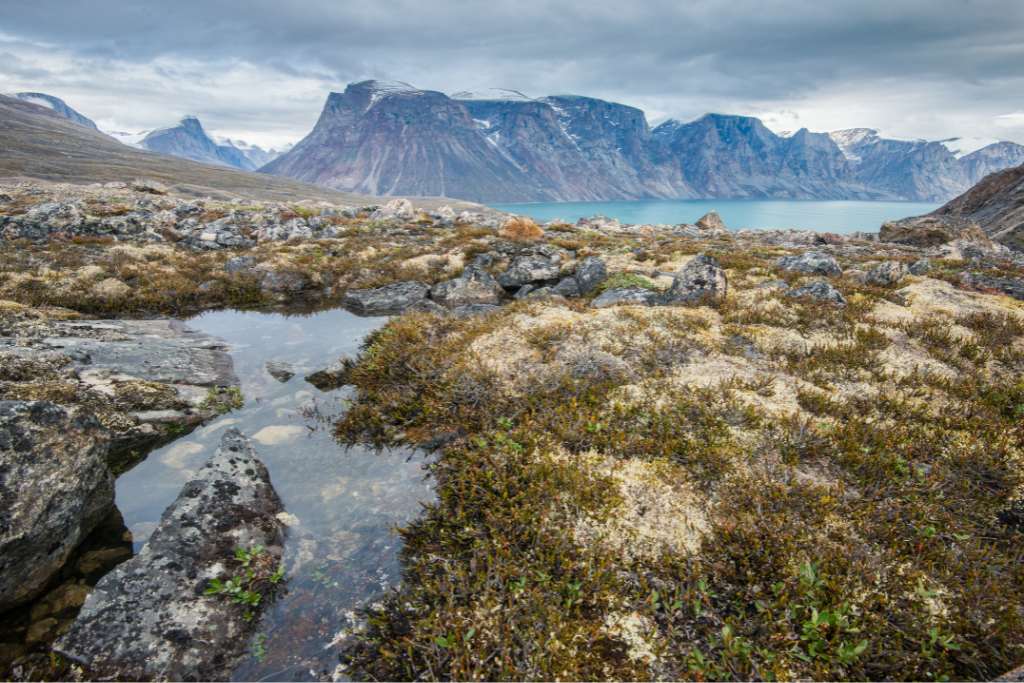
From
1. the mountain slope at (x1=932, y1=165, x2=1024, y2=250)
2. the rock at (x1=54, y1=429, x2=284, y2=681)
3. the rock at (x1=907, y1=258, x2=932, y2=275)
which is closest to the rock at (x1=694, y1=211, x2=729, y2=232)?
the mountain slope at (x1=932, y1=165, x2=1024, y2=250)

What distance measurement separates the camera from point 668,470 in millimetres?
6938

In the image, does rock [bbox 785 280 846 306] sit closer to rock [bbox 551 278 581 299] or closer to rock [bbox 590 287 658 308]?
rock [bbox 590 287 658 308]

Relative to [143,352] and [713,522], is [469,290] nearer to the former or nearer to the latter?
[143,352]

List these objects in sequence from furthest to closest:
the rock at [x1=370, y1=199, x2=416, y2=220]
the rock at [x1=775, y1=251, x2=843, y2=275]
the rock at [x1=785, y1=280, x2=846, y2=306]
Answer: the rock at [x1=370, y1=199, x2=416, y2=220] < the rock at [x1=775, y1=251, x2=843, y2=275] < the rock at [x1=785, y1=280, x2=846, y2=306]

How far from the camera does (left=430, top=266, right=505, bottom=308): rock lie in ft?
63.9

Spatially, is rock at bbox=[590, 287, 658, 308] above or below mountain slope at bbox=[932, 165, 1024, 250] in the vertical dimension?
below

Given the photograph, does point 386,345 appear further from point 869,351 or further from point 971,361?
point 971,361

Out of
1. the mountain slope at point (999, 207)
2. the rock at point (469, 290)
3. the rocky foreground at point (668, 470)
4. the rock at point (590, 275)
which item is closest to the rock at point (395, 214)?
the rock at point (469, 290)

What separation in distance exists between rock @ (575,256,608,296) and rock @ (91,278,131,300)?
1840 centimetres

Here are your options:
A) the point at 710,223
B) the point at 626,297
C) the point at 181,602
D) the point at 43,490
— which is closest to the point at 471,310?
the point at 626,297

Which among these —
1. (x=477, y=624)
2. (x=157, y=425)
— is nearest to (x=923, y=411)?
(x=477, y=624)

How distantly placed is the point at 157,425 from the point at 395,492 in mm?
5573

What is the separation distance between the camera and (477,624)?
4742mm

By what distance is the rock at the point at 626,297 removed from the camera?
15109 millimetres
